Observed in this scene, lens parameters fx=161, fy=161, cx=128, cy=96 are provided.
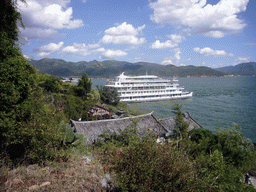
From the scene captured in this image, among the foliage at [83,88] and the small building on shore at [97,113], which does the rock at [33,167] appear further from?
the foliage at [83,88]

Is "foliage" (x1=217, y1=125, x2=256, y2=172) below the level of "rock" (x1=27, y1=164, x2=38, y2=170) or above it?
below

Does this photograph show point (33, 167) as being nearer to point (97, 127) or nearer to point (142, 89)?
point (97, 127)

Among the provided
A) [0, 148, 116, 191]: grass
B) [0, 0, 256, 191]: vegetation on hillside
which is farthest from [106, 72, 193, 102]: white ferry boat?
[0, 148, 116, 191]: grass

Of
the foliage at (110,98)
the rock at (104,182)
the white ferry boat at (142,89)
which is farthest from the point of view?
the white ferry boat at (142,89)

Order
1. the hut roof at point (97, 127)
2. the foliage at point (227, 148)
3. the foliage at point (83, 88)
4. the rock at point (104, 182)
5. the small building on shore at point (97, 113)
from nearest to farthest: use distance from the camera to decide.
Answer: the rock at point (104, 182) < the foliage at point (227, 148) < the hut roof at point (97, 127) < the small building on shore at point (97, 113) < the foliage at point (83, 88)

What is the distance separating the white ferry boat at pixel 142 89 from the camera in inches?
1655

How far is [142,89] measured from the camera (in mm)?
44719

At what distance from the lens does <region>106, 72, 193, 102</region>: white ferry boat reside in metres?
42.0

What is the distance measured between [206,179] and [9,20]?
7.12m

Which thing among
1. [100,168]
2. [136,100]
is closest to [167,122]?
[100,168]

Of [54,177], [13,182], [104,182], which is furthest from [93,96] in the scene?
[104,182]

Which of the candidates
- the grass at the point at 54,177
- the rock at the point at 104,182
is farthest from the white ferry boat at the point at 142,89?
the rock at the point at 104,182

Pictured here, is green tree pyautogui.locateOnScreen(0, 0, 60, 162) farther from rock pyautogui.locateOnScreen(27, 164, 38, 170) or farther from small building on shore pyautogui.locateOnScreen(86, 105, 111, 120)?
small building on shore pyautogui.locateOnScreen(86, 105, 111, 120)

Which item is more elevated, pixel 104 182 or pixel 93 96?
pixel 104 182
